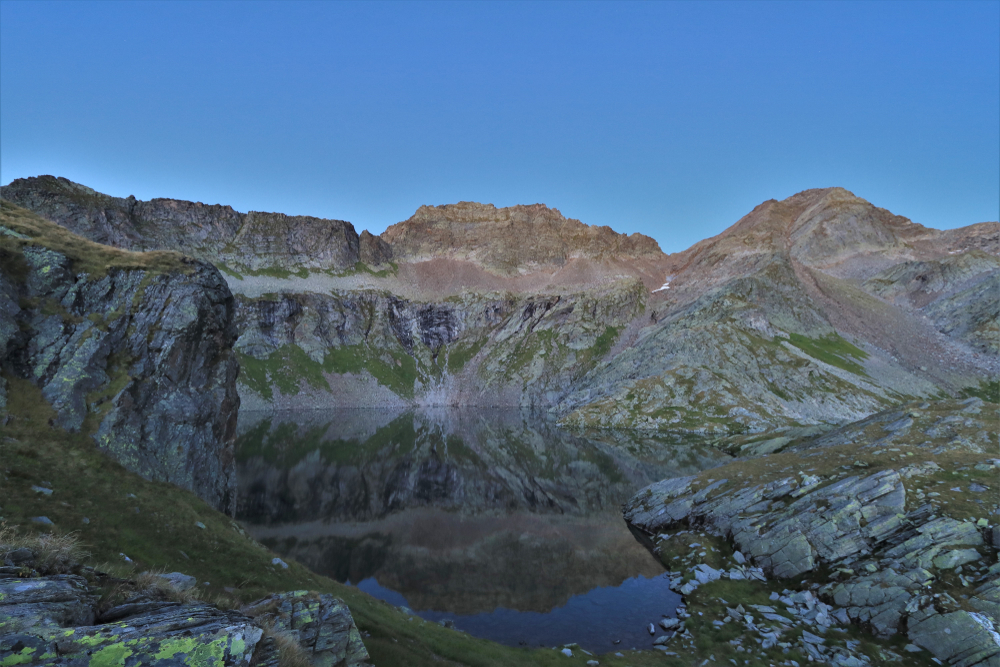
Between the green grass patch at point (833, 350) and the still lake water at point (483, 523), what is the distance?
3147 inches

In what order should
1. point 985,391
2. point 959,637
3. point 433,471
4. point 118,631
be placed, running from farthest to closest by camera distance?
1. point 985,391
2. point 433,471
3. point 959,637
4. point 118,631

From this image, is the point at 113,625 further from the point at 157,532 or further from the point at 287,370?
the point at 287,370

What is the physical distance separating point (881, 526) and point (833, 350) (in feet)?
496

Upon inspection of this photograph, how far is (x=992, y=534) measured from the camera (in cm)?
2405

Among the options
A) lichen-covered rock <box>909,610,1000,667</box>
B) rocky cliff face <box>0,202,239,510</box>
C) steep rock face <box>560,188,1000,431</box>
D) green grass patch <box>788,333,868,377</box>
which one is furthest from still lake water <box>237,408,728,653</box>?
green grass patch <box>788,333,868,377</box>

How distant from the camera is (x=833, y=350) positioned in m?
152

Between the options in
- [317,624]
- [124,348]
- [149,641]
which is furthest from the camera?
[124,348]

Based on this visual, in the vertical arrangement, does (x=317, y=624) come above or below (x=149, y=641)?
below

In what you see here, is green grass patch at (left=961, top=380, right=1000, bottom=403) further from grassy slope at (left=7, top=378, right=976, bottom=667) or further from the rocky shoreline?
the rocky shoreline

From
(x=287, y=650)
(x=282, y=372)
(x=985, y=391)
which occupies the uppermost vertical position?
(x=985, y=391)

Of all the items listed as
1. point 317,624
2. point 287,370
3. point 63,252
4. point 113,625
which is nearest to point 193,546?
point 317,624

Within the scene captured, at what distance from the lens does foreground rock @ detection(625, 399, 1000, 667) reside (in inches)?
859

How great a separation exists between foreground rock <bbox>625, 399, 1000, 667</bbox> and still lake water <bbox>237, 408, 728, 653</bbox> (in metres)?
6.26

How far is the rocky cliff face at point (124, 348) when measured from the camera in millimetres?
26594
